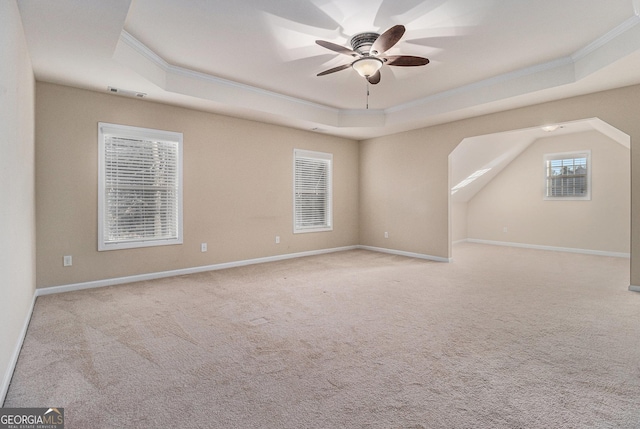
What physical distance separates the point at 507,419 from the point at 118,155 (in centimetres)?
489

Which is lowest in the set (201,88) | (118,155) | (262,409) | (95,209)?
(262,409)

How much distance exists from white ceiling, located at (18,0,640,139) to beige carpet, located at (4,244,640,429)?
254 centimetres

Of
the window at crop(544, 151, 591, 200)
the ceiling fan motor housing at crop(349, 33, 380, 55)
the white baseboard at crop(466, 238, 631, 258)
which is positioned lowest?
the white baseboard at crop(466, 238, 631, 258)

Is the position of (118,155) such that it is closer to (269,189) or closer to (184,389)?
(269,189)

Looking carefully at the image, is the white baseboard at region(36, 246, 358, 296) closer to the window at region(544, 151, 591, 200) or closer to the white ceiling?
the white ceiling

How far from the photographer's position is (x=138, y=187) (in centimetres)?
441

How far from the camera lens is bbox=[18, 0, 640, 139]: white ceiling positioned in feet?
9.06

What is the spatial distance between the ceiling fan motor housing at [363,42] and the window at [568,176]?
626 cm

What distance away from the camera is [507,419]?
164 centimetres

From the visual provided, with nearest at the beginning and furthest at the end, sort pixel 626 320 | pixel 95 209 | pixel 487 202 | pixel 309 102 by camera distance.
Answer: pixel 626 320, pixel 95 209, pixel 309 102, pixel 487 202

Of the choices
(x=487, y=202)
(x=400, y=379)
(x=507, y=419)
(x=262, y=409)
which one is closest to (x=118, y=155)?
(x=262, y=409)

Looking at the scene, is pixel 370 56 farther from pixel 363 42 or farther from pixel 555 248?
pixel 555 248

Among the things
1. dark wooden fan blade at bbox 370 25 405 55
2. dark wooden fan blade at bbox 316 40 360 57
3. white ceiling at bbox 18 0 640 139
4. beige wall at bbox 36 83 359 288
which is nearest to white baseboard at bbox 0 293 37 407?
beige wall at bbox 36 83 359 288

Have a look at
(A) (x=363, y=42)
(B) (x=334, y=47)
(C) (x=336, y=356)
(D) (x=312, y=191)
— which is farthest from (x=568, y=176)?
(C) (x=336, y=356)
